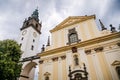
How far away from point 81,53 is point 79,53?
0.26 meters

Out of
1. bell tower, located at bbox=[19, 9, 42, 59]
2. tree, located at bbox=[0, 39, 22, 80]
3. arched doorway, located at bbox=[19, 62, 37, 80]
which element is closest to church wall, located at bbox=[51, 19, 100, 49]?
arched doorway, located at bbox=[19, 62, 37, 80]

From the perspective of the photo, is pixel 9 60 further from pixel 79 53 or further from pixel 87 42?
pixel 87 42

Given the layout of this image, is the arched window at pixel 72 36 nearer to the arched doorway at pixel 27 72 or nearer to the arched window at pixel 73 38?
the arched window at pixel 73 38

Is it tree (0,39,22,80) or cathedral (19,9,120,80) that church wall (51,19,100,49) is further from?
tree (0,39,22,80)

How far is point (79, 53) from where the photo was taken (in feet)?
48.9

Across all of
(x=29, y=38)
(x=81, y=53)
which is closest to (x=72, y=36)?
(x=81, y=53)

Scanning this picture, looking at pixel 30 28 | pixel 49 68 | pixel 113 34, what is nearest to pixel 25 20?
pixel 30 28

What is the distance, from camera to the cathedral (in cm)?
1285

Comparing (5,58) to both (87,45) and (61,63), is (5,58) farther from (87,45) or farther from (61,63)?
(87,45)

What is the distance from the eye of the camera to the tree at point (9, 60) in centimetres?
1130

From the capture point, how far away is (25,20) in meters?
32.6

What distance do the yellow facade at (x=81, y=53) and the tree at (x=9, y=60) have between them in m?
4.20

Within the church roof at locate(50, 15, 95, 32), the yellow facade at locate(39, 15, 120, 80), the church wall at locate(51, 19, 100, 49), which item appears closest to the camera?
the yellow facade at locate(39, 15, 120, 80)

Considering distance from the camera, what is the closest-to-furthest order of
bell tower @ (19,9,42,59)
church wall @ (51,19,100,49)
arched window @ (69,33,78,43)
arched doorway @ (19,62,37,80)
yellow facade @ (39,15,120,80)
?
yellow facade @ (39,15,120,80), church wall @ (51,19,100,49), arched window @ (69,33,78,43), arched doorway @ (19,62,37,80), bell tower @ (19,9,42,59)
